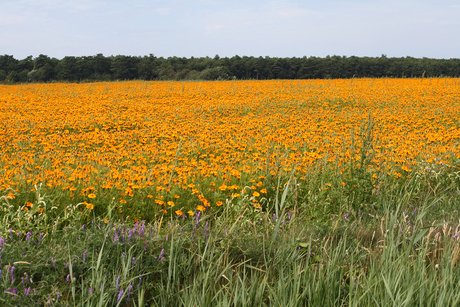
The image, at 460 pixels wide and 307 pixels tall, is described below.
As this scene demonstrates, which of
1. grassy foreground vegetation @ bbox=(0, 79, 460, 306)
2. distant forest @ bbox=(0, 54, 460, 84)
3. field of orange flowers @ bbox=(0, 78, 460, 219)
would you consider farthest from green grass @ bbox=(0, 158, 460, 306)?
distant forest @ bbox=(0, 54, 460, 84)

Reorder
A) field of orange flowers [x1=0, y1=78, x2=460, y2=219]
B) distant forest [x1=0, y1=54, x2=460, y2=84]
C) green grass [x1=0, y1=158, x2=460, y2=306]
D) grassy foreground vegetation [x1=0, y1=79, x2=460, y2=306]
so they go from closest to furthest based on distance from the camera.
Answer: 1. green grass [x1=0, y1=158, x2=460, y2=306]
2. grassy foreground vegetation [x1=0, y1=79, x2=460, y2=306]
3. field of orange flowers [x1=0, y1=78, x2=460, y2=219]
4. distant forest [x1=0, y1=54, x2=460, y2=84]

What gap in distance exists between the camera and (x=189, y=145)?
20.8 ft

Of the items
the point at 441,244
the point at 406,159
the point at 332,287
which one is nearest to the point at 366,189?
the point at 441,244

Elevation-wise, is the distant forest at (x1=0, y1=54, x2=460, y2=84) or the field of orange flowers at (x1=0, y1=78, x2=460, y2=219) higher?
the distant forest at (x1=0, y1=54, x2=460, y2=84)

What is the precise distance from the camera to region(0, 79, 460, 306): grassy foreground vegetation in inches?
77.5

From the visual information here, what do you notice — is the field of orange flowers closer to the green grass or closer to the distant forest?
the green grass

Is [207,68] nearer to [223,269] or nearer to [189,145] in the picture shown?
[189,145]

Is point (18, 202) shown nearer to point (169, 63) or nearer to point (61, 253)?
point (61, 253)

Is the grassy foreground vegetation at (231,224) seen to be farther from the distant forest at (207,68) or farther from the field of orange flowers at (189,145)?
the distant forest at (207,68)

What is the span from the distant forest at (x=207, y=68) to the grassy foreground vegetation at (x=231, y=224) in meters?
26.3

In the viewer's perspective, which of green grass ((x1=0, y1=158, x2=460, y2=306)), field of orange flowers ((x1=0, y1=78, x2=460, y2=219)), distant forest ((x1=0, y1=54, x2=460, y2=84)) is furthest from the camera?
distant forest ((x1=0, y1=54, x2=460, y2=84))

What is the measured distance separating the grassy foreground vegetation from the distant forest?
1034 inches

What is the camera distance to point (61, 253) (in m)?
2.23

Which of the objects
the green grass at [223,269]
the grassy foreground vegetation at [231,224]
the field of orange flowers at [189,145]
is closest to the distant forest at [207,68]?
the field of orange flowers at [189,145]
